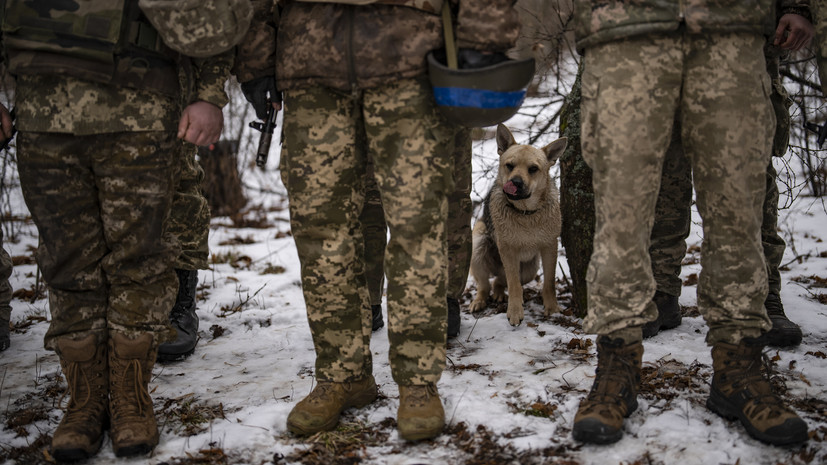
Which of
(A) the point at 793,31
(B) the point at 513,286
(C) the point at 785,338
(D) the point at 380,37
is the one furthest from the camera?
(B) the point at 513,286

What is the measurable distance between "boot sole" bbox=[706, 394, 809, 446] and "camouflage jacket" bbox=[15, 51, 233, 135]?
258cm

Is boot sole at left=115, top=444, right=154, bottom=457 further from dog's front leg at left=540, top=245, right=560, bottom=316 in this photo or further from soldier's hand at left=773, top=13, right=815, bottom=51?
soldier's hand at left=773, top=13, right=815, bottom=51

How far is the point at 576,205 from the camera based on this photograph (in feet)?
12.3

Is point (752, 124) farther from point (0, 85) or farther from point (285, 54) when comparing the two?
point (0, 85)

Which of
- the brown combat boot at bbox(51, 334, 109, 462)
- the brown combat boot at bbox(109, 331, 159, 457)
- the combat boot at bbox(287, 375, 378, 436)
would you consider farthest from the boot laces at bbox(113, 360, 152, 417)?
the combat boot at bbox(287, 375, 378, 436)

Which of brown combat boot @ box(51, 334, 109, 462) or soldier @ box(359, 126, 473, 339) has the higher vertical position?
soldier @ box(359, 126, 473, 339)

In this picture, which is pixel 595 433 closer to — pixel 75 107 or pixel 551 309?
pixel 551 309

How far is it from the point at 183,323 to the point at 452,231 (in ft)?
5.78

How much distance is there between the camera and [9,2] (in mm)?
2137

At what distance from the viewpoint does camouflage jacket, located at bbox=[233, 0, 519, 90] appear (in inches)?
87.4

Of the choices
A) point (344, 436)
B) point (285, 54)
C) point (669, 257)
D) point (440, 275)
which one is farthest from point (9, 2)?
point (669, 257)

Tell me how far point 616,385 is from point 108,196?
2220 millimetres

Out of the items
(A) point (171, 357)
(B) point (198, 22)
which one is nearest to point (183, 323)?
(A) point (171, 357)

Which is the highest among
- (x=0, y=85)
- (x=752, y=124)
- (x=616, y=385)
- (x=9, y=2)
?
(x=0, y=85)
